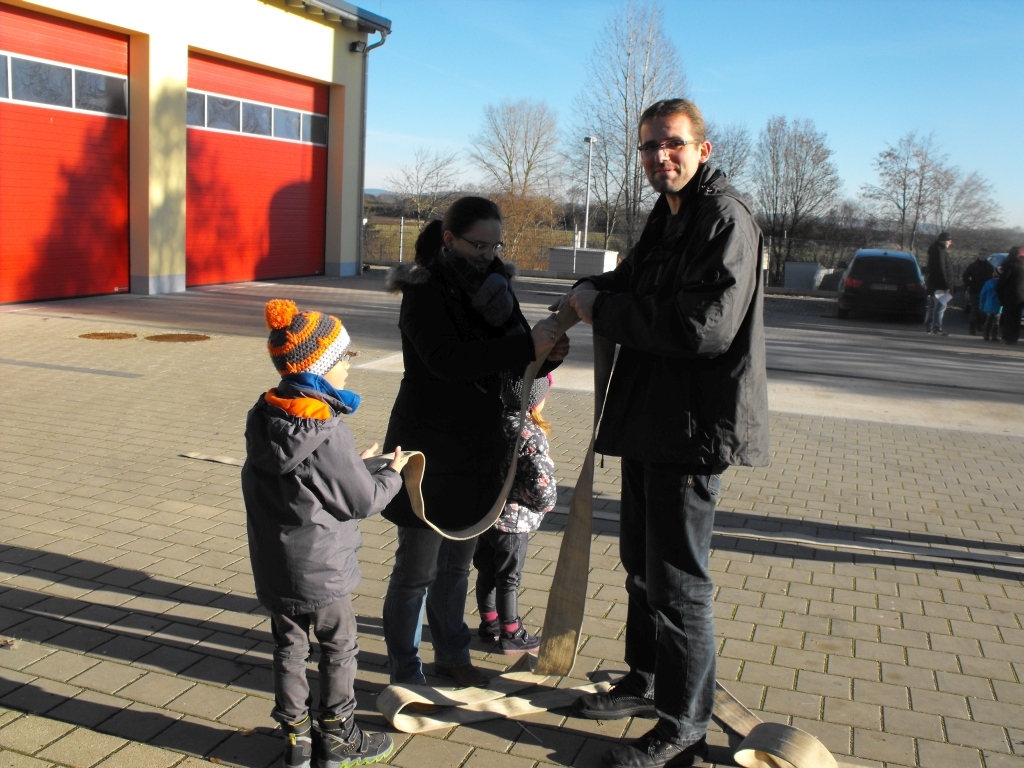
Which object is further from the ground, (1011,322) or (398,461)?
(398,461)

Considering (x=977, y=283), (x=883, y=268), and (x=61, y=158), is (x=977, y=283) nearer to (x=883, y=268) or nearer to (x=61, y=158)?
(x=883, y=268)

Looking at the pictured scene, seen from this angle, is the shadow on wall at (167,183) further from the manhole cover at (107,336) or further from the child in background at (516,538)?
the child in background at (516,538)

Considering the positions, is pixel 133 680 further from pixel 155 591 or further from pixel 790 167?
pixel 790 167

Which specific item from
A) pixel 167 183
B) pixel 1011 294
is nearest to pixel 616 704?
pixel 1011 294

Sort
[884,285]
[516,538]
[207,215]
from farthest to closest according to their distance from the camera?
1. [884,285]
2. [207,215]
3. [516,538]

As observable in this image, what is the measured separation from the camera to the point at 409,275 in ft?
10.0

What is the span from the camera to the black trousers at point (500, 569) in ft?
12.0

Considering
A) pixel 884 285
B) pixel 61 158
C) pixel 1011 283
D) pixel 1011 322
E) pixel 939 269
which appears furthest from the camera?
pixel 884 285

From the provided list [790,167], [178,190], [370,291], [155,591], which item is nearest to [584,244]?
[790,167]

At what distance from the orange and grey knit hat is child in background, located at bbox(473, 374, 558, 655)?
A: 0.92m

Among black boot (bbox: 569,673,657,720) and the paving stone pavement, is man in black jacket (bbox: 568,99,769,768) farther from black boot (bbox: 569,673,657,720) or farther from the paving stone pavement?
the paving stone pavement

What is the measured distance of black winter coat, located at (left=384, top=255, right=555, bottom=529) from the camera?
3010mm

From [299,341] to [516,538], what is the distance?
137 cm

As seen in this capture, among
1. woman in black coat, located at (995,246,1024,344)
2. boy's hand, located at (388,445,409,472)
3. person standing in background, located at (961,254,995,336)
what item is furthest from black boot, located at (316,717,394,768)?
person standing in background, located at (961,254,995,336)
